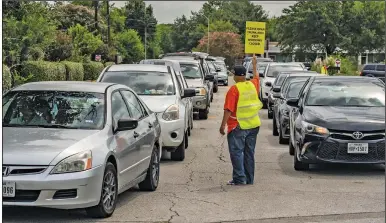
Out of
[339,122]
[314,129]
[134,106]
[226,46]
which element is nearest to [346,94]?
[339,122]

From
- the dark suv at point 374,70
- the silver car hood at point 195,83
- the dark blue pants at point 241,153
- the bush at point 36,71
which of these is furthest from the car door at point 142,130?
the dark suv at point 374,70

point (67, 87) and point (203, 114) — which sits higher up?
point (67, 87)

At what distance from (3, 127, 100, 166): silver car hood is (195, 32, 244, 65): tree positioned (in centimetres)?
8759

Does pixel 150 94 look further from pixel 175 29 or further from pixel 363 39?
pixel 175 29

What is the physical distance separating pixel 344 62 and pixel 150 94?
46380 mm

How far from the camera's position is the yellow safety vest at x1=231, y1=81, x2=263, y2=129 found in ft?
31.6

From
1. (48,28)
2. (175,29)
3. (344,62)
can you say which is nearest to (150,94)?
(48,28)

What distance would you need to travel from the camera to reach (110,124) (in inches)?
305

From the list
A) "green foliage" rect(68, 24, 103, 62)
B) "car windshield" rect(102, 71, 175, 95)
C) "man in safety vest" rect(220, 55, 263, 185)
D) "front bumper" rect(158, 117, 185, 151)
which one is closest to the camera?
"man in safety vest" rect(220, 55, 263, 185)

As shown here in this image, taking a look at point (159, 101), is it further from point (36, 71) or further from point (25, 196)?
point (36, 71)

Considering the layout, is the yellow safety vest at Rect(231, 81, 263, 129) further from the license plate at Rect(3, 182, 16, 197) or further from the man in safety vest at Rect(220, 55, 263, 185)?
the license plate at Rect(3, 182, 16, 197)

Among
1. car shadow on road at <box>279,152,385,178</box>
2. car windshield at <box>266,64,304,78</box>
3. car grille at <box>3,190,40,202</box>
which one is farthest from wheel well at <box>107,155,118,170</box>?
car windshield at <box>266,64,304,78</box>

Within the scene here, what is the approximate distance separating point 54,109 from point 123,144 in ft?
3.13

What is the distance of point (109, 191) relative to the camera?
736 cm
